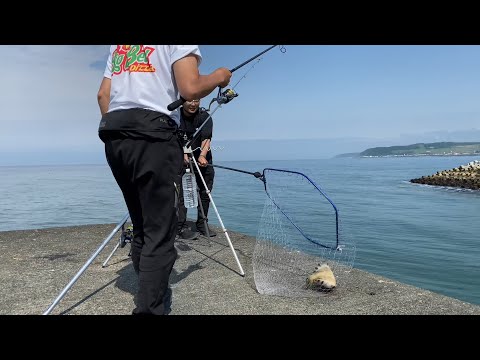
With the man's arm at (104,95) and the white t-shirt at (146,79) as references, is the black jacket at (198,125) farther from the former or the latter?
the white t-shirt at (146,79)

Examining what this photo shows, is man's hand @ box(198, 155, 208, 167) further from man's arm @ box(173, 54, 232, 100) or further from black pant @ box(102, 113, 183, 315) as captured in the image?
man's arm @ box(173, 54, 232, 100)

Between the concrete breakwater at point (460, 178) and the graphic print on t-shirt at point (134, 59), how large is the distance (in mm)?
38412

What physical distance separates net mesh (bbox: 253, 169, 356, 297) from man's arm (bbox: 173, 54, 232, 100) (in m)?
1.74

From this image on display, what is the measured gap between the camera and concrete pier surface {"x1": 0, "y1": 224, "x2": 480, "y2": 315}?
3.60 m

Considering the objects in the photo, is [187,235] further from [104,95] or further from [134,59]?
[134,59]

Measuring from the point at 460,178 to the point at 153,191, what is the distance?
139 ft

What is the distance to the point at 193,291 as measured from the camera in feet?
13.6

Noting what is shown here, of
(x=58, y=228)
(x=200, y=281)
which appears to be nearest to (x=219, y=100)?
(x=200, y=281)

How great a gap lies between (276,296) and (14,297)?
106 inches

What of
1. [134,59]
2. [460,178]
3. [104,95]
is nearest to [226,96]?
[104,95]

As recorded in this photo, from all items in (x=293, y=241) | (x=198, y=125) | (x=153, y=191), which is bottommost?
(x=293, y=241)

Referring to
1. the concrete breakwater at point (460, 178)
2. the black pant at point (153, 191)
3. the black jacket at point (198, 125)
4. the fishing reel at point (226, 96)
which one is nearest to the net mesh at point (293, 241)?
the fishing reel at point (226, 96)

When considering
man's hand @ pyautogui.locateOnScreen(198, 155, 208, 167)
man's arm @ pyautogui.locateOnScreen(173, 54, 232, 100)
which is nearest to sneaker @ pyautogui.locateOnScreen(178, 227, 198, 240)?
man's hand @ pyautogui.locateOnScreen(198, 155, 208, 167)

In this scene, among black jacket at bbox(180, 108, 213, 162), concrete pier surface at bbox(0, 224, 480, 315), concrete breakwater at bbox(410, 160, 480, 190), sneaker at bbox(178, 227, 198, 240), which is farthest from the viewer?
concrete breakwater at bbox(410, 160, 480, 190)
